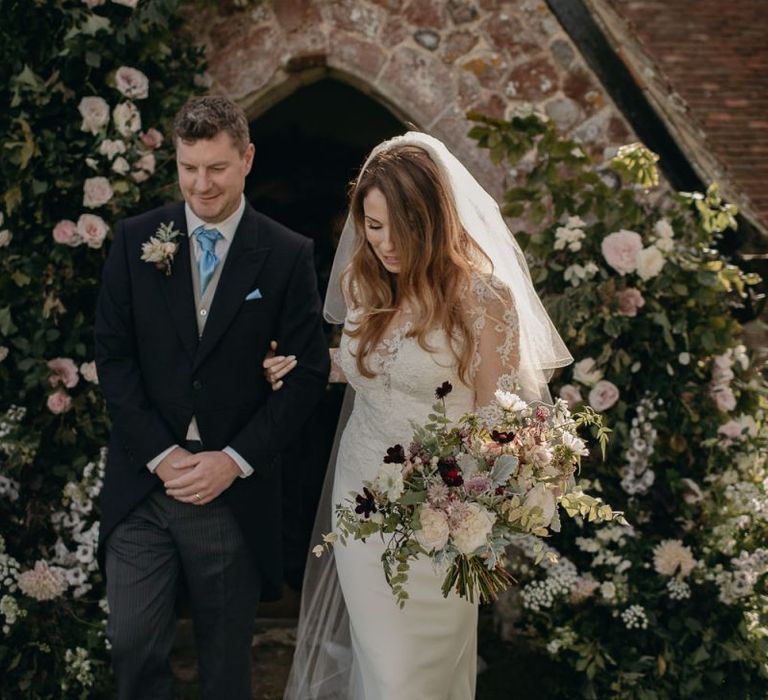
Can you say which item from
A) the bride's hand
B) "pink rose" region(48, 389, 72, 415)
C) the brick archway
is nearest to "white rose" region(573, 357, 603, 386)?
the brick archway

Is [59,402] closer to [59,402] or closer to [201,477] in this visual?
[59,402]

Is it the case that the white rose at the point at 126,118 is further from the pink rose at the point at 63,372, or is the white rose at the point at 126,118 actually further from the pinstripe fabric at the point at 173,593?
the pinstripe fabric at the point at 173,593

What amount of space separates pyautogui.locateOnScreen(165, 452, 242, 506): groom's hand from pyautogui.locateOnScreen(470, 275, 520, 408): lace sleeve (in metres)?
0.84

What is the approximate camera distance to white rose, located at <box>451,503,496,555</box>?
2967 mm

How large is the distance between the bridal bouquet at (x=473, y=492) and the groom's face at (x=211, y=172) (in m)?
1.03

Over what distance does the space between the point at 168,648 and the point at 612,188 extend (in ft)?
9.41

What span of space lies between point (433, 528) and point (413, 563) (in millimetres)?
575

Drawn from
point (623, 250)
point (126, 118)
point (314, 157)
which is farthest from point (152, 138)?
point (314, 157)

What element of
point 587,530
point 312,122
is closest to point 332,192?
point 312,122

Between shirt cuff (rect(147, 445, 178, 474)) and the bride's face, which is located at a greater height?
the bride's face

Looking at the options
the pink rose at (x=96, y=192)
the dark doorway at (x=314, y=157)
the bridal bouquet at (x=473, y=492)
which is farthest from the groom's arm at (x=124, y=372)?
the dark doorway at (x=314, y=157)

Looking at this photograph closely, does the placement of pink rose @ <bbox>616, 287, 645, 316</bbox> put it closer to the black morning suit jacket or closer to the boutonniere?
the black morning suit jacket

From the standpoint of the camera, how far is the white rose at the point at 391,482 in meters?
3.03

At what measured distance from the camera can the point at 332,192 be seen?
355 inches
